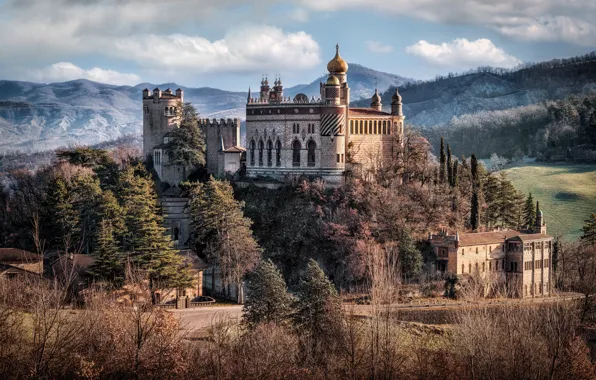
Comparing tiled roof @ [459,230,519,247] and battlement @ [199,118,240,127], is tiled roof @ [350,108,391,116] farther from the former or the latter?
tiled roof @ [459,230,519,247]

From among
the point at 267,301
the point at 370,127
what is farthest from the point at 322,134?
the point at 267,301

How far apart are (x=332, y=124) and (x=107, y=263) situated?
2399 centimetres

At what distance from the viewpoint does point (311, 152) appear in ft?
262

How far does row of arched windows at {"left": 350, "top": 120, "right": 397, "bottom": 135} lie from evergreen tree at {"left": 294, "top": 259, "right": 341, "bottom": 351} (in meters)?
26.7

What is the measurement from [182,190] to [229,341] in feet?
102

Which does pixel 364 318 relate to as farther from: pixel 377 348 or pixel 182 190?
pixel 182 190

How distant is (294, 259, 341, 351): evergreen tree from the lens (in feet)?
179

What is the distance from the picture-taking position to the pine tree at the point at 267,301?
56562mm

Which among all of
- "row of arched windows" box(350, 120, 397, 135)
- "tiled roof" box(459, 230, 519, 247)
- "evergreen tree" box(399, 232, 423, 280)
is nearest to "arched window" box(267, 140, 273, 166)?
"row of arched windows" box(350, 120, 397, 135)

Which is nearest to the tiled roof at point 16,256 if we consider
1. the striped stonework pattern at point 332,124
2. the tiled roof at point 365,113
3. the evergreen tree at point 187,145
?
the evergreen tree at point 187,145

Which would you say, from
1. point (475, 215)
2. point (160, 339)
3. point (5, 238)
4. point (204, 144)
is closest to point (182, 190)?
point (204, 144)

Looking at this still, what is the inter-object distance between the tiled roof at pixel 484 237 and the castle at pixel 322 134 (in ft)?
36.8

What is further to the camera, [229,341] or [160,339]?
[229,341]

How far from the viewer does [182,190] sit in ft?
268
